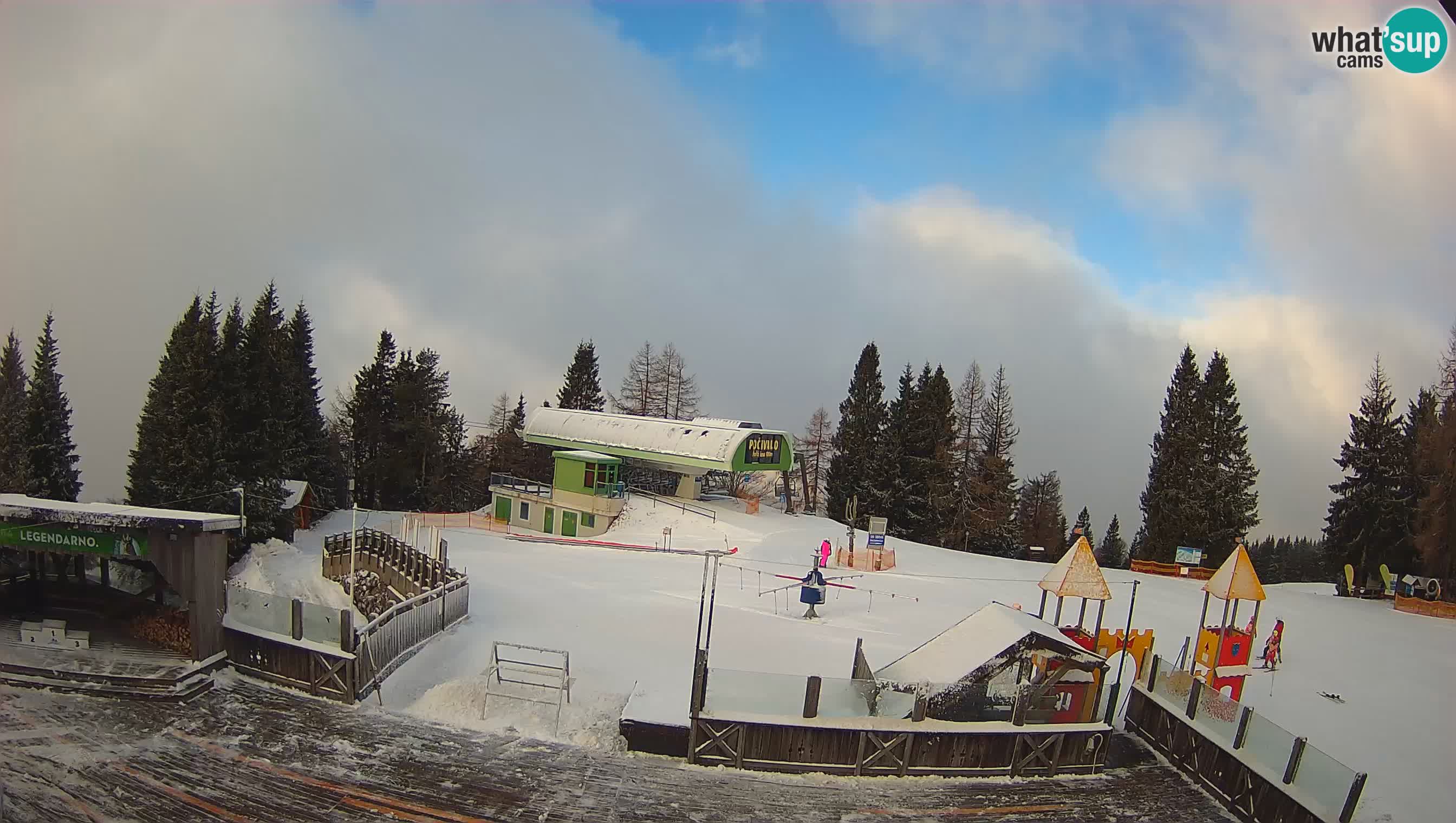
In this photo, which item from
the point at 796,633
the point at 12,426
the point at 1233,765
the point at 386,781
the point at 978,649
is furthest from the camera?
the point at 12,426

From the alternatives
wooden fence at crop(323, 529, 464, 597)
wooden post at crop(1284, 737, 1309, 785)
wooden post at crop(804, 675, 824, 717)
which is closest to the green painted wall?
wooden fence at crop(323, 529, 464, 597)

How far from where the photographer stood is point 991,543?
1689 inches

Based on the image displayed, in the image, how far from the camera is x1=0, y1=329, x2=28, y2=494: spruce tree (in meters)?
27.0

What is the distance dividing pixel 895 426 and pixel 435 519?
86.5 feet

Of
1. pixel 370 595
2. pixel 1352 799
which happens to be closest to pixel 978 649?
pixel 1352 799

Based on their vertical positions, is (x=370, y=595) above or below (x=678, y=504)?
below

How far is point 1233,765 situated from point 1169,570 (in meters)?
27.2

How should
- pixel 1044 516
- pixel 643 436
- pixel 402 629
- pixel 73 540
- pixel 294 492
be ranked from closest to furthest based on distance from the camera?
1. pixel 73 540
2. pixel 402 629
3. pixel 294 492
4. pixel 643 436
5. pixel 1044 516

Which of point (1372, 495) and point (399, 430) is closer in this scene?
point (1372, 495)

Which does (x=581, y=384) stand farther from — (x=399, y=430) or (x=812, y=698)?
(x=812, y=698)

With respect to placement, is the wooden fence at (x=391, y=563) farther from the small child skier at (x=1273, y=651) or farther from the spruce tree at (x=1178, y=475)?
the spruce tree at (x=1178, y=475)

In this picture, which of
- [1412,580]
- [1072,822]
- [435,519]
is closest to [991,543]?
[1412,580]

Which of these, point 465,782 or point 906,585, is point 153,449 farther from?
point 906,585

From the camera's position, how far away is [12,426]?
90.6ft
